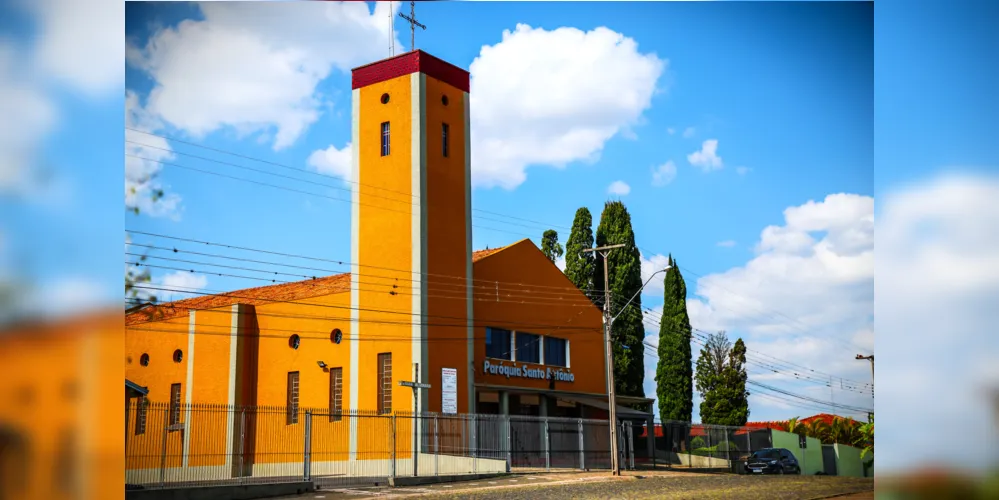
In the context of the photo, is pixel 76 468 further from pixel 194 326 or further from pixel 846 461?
pixel 846 461

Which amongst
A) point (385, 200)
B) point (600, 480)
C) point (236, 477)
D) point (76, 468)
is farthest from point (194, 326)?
point (76, 468)

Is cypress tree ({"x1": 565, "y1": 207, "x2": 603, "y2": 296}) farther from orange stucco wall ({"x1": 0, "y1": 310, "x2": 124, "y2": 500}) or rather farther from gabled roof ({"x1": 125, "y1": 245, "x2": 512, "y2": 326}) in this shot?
orange stucco wall ({"x1": 0, "y1": 310, "x2": 124, "y2": 500})

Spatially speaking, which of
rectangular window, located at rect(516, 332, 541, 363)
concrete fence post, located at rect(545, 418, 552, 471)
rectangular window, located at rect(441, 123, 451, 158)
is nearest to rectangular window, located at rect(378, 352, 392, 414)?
concrete fence post, located at rect(545, 418, 552, 471)

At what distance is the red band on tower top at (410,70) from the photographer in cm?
2811

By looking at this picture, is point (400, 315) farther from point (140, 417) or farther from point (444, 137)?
point (140, 417)

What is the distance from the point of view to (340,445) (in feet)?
75.9

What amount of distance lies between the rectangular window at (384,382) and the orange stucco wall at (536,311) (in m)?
3.03

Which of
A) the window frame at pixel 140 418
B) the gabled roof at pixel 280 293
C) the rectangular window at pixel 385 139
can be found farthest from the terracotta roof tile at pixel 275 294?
the window frame at pixel 140 418

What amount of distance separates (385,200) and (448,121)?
3.27 meters

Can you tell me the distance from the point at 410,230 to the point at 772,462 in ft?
44.1

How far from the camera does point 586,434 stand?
93.3ft

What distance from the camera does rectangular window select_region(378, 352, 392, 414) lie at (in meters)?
27.0

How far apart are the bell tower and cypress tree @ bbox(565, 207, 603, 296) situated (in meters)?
12.4

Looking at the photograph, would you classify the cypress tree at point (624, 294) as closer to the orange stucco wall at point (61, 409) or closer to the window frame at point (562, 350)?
the window frame at point (562, 350)
